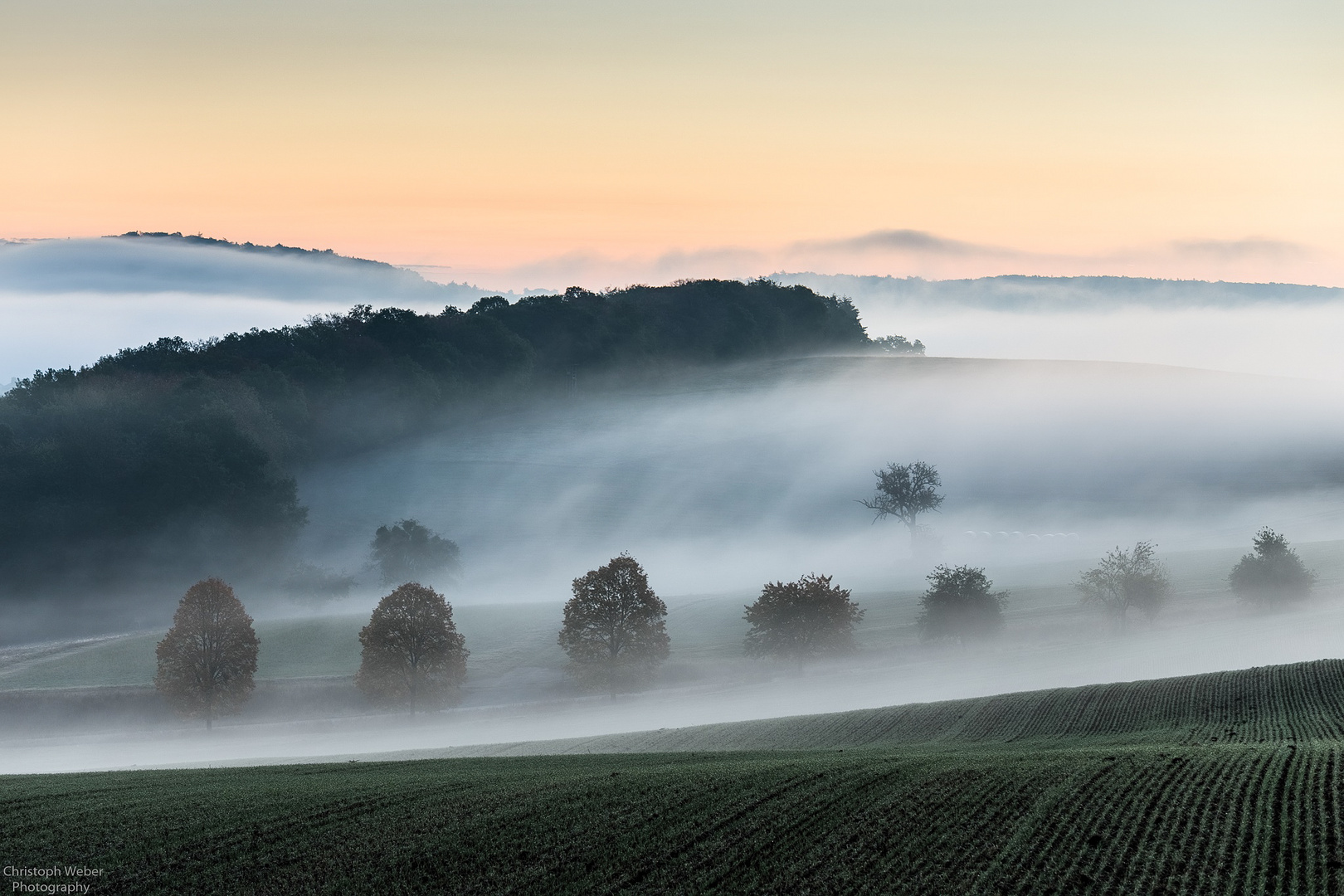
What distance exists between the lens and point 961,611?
60.8m

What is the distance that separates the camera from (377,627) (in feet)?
181

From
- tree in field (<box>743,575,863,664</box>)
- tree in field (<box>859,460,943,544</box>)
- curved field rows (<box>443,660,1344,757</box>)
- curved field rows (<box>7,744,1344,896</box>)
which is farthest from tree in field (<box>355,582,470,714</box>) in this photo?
tree in field (<box>859,460,943,544</box>)

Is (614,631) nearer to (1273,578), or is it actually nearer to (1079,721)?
(1079,721)

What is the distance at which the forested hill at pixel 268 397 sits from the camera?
86.8m

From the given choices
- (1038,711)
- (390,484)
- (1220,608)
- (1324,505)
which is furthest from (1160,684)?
(390,484)

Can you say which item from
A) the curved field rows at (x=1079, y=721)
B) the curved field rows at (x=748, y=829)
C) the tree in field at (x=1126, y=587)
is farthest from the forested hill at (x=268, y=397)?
the curved field rows at (x=748, y=829)

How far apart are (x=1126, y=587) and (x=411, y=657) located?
39222mm

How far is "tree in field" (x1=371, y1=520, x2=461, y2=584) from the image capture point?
81250mm

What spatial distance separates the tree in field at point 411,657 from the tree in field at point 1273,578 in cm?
4459

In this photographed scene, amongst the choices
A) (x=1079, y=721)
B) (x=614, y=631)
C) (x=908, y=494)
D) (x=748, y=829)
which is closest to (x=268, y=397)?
(x=908, y=494)

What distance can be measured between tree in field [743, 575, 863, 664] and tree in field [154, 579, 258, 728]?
25.7m

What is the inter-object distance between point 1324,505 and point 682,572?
53683 millimetres

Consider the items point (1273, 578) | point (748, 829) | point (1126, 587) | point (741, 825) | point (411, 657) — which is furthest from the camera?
point (1273, 578)

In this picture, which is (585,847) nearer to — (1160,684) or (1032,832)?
(1032,832)
